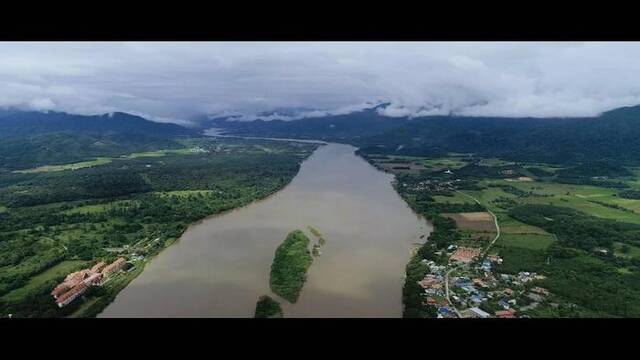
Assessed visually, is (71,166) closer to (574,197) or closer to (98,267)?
(98,267)

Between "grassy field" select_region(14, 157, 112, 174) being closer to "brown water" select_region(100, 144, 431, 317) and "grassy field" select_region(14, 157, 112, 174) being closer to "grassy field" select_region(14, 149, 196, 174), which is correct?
"grassy field" select_region(14, 149, 196, 174)

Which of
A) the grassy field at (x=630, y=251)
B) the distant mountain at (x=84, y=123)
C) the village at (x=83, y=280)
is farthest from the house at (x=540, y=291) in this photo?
the distant mountain at (x=84, y=123)

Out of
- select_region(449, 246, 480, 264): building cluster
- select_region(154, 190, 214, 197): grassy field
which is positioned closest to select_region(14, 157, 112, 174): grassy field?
select_region(154, 190, 214, 197): grassy field

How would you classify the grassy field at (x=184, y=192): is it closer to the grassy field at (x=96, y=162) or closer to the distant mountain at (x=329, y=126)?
the grassy field at (x=96, y=162)

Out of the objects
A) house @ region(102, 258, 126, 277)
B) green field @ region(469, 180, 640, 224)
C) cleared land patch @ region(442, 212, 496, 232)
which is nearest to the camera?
house @ region(102, 258, 126, 277)

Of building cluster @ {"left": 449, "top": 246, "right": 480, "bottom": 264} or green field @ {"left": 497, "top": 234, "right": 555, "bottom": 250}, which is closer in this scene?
building cluster @ {"left": 449, "top": 246, "right": 480, "bottom": 264}
